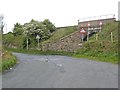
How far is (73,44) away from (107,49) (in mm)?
10714

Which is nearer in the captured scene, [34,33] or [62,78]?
[62,78]

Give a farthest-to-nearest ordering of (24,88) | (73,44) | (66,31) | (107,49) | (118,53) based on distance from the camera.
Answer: (66,31) < (73,44) < (107,49) < (118,53) < (24,88)

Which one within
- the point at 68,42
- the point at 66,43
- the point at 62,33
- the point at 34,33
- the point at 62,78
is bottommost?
the point at 62,78

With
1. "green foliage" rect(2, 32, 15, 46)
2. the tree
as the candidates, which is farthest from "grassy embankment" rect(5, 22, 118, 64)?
"green foliage" rect(2, 32, 15, 46)

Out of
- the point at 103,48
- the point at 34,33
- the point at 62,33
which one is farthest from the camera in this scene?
the point at 34,33

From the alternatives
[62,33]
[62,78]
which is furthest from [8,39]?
[62,78]

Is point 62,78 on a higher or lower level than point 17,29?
lower

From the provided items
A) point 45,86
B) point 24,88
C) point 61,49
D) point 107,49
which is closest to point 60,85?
point 45,86

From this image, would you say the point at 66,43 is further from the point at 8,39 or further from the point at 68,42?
the point at 8,39

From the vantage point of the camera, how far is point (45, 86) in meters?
13.1

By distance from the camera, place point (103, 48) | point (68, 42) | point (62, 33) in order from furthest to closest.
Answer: point (62, 33), point (68, 42), point (103, 48)

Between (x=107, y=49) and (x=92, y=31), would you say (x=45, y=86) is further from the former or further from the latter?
(x=92, y=31)

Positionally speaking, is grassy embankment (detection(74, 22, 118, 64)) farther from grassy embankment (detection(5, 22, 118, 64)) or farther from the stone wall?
the stone wall

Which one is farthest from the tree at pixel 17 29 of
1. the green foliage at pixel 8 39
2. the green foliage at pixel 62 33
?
the green foliage at pixel 62 33
